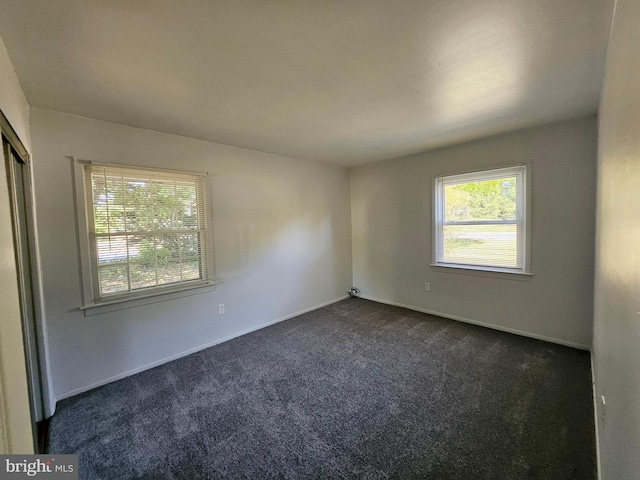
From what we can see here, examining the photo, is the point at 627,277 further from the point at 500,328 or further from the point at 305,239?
the point at 305,239

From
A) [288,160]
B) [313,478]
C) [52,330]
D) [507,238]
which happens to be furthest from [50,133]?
[507,238]

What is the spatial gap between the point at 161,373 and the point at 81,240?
139 centimetres

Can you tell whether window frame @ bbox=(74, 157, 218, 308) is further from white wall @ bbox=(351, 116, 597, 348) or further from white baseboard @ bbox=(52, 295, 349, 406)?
white wall @ bbox=(351, 116, 597, 348)

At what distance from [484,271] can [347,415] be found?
247 centimetres

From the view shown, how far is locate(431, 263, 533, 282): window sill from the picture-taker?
2965mm

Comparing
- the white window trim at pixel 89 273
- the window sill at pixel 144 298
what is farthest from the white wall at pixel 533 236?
the white window trim at pixel 89 273

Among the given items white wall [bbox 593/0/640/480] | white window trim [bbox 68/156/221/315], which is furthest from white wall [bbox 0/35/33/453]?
white wall [bbox 593/0/640/480]

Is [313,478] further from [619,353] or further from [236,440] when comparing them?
[619,353]

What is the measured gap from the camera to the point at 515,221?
3.01 metres

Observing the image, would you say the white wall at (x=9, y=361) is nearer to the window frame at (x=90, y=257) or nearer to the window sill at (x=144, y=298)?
the window frame at (x=90, y=257)

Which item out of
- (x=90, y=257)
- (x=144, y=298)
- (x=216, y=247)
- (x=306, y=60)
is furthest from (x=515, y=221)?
(x=90, y=257)

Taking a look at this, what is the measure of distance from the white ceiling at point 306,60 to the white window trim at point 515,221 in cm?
67

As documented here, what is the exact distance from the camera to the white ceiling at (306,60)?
47.0 inches

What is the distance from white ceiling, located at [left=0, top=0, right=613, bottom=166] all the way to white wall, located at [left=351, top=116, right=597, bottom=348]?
46cm
